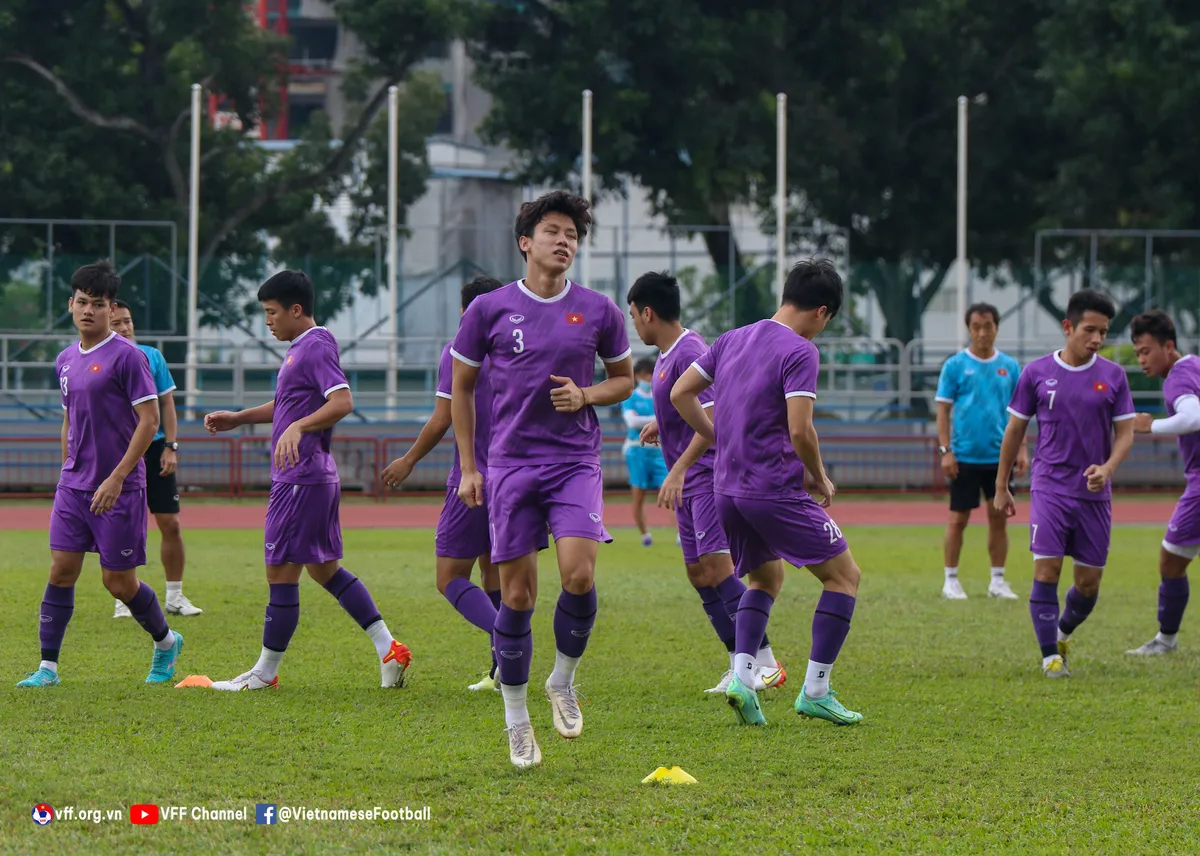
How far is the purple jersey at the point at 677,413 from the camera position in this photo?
7867 millimetres

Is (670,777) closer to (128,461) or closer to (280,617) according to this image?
(280,617)

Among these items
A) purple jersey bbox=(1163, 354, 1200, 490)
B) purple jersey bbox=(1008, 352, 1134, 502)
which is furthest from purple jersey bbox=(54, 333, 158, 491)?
purple jersey bbox=(1163, 354, 1200, 490)

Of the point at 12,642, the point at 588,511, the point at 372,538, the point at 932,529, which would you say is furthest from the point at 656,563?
the point at 588,511

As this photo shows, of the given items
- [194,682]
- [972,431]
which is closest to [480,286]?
[194,682]

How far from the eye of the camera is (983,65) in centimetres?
3250

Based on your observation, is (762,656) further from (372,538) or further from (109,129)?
(109,129)

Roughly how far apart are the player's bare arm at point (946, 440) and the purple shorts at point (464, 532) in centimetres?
521

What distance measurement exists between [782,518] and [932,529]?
1178 centimetres

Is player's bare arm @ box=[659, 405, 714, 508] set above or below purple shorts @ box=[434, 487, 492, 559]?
above

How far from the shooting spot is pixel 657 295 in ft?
25.6

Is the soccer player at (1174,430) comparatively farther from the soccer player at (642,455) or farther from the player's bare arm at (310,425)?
the soccer player at (642,455)

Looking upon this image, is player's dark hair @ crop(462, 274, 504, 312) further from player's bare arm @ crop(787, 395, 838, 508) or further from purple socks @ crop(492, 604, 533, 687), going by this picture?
purple socks @ crop(492, 604, 533, 687)

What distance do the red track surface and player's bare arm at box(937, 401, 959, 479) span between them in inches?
248

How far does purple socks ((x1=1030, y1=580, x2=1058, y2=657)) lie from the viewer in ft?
28.1
